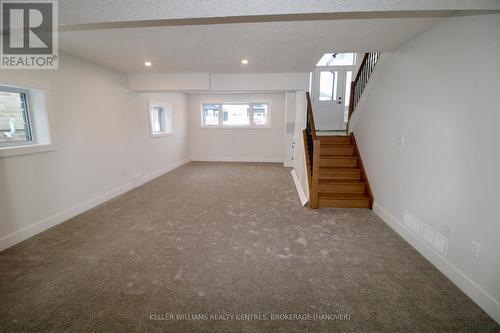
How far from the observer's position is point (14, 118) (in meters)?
2.73

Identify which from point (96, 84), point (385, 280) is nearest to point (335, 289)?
point (385, 280)

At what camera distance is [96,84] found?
3773mm

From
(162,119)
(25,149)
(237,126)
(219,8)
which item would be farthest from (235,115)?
(219,8)

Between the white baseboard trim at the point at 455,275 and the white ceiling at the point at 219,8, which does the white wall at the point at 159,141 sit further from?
the white baseboard trim at the point at 455,275

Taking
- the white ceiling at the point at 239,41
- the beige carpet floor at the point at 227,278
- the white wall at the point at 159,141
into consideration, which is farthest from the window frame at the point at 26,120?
the white wall at the point at 159,141

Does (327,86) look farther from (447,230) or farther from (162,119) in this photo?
(447,230)

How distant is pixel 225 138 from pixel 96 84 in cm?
444

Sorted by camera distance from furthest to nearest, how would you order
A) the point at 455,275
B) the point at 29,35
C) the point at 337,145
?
the point at 337,145 → the point at 29,35 → the point at 455,275

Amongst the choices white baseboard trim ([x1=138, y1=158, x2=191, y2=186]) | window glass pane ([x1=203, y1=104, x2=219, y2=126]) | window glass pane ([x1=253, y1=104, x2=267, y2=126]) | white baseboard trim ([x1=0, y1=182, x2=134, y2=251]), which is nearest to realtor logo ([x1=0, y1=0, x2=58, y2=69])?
white baseboard trim ([x1=0, y1=182, x2=134, y2=251])

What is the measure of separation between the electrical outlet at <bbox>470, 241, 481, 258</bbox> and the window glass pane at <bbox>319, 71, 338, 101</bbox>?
529 centimetres

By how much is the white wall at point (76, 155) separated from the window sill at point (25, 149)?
0.20 ft

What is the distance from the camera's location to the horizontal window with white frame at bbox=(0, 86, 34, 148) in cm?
260

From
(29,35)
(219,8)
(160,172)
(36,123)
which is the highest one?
(29,35)

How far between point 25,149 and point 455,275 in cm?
460
